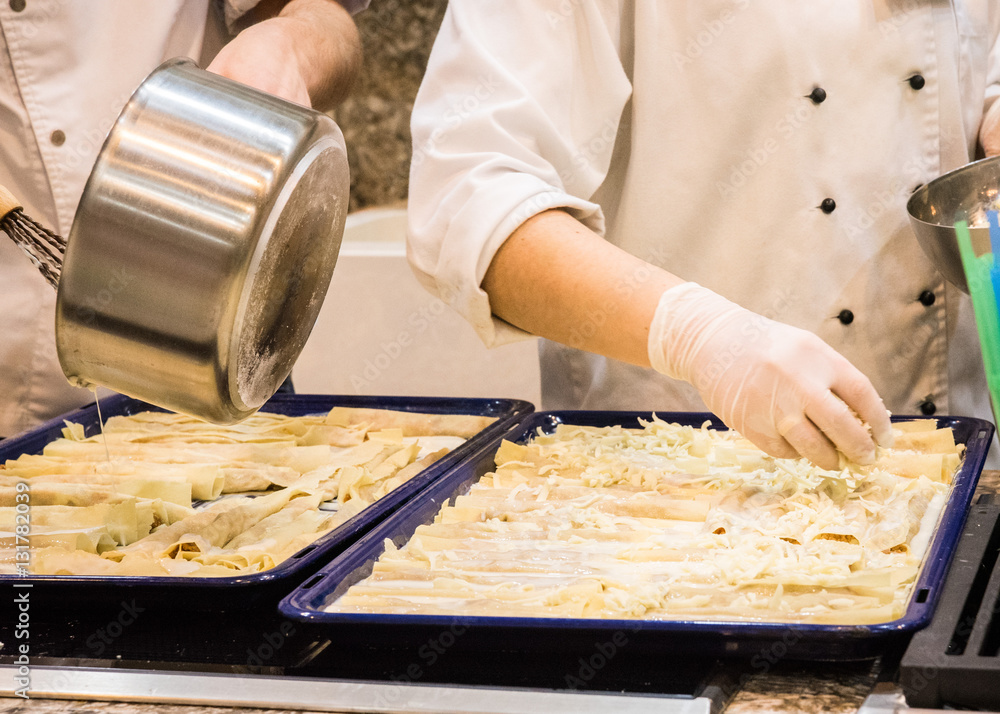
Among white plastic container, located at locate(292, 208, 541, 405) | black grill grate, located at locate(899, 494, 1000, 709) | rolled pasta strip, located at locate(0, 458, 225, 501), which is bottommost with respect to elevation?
white plastic container, located at locate(292, 208, 541, 405)

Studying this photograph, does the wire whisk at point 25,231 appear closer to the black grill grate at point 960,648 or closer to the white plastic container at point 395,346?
the black grill grate at point 960,648

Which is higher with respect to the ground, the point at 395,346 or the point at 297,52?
the point at 297,52

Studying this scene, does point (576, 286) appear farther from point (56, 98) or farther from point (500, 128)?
point (56, 98)

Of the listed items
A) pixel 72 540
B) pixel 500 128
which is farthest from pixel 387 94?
pixel 72 540

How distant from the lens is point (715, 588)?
1.09 meters

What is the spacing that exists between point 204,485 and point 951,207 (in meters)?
1.26

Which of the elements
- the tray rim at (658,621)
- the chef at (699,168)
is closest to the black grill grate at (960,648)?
the tray rim at (658,621)

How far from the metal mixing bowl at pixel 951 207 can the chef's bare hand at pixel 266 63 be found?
997mm

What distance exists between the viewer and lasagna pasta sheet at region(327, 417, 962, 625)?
106 cm

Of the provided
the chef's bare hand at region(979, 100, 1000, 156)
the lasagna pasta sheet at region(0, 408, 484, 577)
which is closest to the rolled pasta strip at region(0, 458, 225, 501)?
the lasagna pasta sheet at region(0, 408, 484, 577)

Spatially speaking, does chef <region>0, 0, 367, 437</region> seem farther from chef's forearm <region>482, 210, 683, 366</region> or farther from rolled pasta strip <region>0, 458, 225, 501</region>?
chef's forearm <region>482, 210, 683, 366</region>

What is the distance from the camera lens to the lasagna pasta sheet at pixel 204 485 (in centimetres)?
131

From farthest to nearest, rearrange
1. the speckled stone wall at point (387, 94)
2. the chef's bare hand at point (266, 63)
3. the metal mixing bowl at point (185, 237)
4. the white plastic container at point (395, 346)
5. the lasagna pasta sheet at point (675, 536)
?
1. the speckled stone wall at point (387, 94)
2. the white plastic container at point (395, 346)
3. the chef's bare hand at point (266, 63)
4. the lasagna pasta sheet at point (675, 536)
5. the metal mixing bowl at point (185, 237)

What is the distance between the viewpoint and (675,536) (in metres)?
1.27
